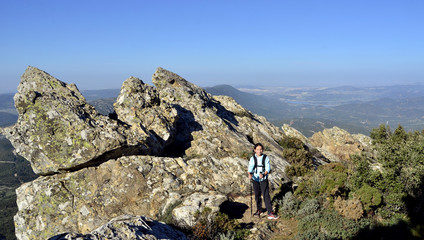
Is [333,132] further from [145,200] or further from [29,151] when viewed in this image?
[29,151]

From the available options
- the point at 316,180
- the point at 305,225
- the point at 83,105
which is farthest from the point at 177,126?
the point at 305,225

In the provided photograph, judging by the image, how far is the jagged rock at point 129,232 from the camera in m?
6.81

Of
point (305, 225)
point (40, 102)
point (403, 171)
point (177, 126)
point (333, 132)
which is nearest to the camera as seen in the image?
point (305, 225)

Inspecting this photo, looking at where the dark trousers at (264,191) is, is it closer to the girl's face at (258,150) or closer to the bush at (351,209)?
the girl's face at (258,150)

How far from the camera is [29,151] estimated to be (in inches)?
599

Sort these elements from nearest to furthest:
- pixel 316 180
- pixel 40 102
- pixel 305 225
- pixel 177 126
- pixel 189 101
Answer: pixel 305 225
pixel 316 180
pixel 40 102
pixel 177 126
pixel 189 101

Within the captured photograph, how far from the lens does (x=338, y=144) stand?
36.7 metres

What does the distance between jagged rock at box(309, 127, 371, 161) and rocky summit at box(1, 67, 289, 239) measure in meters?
18.7

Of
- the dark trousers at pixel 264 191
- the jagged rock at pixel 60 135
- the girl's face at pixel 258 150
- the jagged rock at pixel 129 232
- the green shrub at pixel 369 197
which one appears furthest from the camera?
the jagged rock at pixel 60 135

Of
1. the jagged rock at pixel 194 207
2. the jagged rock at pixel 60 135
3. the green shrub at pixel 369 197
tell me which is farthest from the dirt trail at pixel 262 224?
the jagged rock at pixel 60 135

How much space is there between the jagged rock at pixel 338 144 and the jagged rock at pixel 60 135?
28.0 m

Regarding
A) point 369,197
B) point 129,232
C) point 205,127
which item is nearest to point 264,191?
point 369,197

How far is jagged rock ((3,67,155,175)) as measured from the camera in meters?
15.0

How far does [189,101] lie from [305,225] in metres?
18.0
